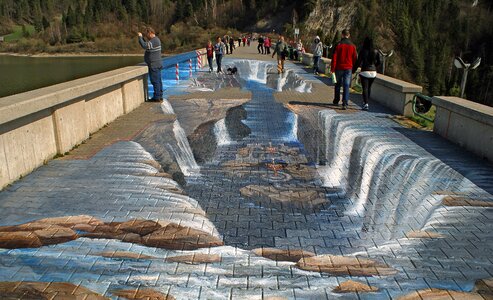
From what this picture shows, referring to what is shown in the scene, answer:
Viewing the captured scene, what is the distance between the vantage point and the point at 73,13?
155750 millimetres

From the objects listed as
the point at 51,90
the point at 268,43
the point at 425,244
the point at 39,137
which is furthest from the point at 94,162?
the point at 268,43

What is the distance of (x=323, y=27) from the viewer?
10369 cm

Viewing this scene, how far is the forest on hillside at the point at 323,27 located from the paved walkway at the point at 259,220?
60.1 metres

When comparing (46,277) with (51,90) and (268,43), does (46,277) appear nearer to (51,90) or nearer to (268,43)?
(51,90)

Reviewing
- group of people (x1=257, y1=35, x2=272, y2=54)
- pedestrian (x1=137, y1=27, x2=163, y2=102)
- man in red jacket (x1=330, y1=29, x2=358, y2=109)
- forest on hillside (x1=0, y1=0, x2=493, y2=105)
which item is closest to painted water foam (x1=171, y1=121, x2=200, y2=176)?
pedestrian (x1=137, y1=27, x2=163, y2=102)

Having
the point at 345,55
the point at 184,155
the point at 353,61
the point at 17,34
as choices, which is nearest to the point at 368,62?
the point at 353,61

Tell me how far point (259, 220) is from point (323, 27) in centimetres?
10501

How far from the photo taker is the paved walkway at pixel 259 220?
11.9ft

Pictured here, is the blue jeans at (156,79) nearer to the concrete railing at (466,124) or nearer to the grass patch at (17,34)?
the concrete railing at (466,124)

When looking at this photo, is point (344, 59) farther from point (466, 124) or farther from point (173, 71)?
point (173, 71)

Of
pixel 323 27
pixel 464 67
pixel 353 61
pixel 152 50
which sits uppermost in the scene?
pixel 323 27

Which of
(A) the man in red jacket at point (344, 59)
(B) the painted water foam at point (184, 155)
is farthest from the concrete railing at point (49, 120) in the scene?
(A) the man in red jacket at point (344, 59)

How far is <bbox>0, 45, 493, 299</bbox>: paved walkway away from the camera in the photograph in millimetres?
3635

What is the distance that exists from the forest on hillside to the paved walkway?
6013cm
